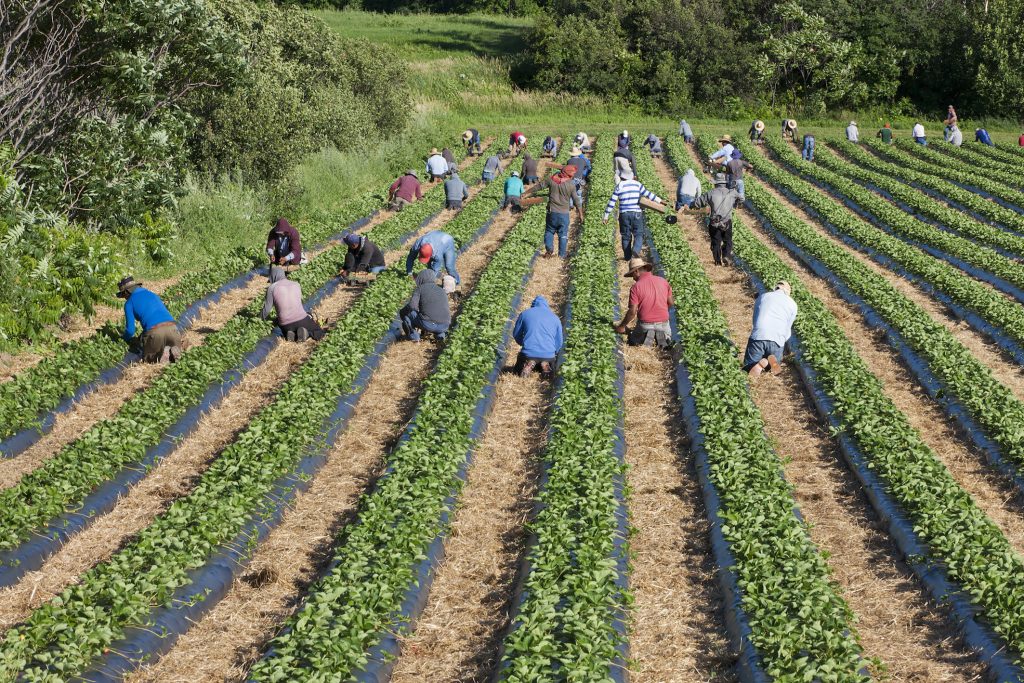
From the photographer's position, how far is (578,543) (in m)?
10.5

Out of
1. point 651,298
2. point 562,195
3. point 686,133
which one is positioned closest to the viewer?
point 651,298

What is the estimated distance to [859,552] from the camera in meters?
11.0

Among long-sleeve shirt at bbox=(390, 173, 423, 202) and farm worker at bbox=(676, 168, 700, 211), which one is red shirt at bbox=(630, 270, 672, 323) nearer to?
farm worker at bbox=(676, 168, 700, 211)

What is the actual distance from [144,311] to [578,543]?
31.1 feet

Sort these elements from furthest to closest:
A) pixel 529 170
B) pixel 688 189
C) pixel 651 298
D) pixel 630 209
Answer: pixel 529 170, pixel 688 189, pixel 630 209, pixel 651 298

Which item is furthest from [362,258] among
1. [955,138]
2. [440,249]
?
[955,138]

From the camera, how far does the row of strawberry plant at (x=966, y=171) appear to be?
114 feet

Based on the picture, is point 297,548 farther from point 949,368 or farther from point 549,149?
point 549,149

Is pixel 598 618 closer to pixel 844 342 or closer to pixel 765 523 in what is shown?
pixel 765 523

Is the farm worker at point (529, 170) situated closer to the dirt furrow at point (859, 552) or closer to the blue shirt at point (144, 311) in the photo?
the dirt furrow at point (859, 552)

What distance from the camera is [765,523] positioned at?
1088 centimetres

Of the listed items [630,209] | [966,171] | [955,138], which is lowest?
[630,209]

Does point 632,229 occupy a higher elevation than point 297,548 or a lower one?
higher

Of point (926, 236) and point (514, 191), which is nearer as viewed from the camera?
point (926, 236)
